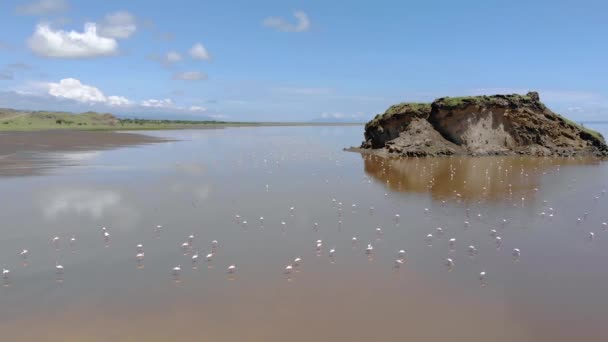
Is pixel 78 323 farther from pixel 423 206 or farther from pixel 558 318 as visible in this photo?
pixel 423 206

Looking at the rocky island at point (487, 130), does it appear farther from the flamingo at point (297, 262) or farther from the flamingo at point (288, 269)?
the flamingo at point (288, 269)

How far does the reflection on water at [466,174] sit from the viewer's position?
27450mm

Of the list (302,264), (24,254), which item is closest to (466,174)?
(302,264)

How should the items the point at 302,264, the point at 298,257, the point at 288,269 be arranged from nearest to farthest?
1. the point at 288,269
2. the point at 302,264
3. the point at 298,257

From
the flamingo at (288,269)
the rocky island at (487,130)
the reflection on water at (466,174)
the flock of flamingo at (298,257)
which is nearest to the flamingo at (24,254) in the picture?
the flock of flamingo at (298,257)

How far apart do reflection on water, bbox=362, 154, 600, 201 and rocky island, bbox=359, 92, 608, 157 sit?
10.1 ft

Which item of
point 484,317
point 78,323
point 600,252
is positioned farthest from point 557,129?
point 78,323

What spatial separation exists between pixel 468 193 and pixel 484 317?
17.0 meters

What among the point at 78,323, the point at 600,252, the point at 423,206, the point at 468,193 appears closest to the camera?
the point at 78,323

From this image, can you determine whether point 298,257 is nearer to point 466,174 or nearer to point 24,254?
point 24,254

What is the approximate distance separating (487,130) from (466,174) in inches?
→ 710

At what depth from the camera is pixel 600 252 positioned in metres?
15.5

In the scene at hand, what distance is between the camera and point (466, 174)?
35.3 meters

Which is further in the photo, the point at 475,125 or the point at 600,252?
the point at 475,125
